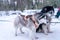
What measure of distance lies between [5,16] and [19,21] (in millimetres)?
3196

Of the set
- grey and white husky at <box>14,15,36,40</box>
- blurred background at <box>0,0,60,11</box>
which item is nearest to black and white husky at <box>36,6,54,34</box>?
grey and white husky at <box>14,15,36,40</box>

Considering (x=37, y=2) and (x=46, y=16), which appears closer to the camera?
(x=46, y=16)

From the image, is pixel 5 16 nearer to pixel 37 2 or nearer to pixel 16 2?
pixel 16 2

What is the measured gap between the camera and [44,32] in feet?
11.1

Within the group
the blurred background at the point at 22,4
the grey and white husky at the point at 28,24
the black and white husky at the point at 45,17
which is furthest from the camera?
the blurred background at the point at 22,4

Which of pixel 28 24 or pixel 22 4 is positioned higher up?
pixel 22 4

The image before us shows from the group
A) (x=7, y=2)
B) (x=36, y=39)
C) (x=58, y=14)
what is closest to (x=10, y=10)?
(x=7, y=2)

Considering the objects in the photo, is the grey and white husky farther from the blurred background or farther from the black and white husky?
the blurred background

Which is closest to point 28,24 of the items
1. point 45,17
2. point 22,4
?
point 45,17

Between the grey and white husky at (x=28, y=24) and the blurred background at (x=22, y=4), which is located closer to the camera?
the grey and white husky at (x=28, y=24)

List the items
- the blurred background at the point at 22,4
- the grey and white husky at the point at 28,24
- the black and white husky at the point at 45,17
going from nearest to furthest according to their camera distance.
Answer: the grey and white husky at the point at 28,24 → the black and white husky at the point at 45,17 → the blurred background at the point at 22,4

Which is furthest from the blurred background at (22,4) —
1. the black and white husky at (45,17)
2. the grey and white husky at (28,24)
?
the grey and white husky at (28,24)

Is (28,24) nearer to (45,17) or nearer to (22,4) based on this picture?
(45,17)

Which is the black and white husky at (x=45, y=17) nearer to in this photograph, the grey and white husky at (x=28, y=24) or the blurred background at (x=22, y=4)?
the grey and white husky at (x=28, y=24)
